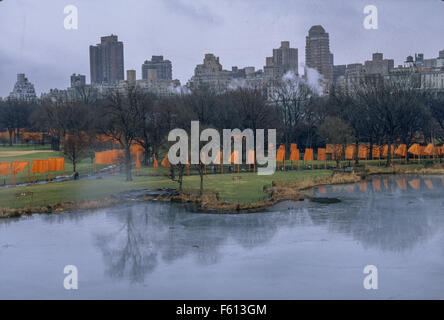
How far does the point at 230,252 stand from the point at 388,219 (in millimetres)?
10824

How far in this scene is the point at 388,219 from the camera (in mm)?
28516

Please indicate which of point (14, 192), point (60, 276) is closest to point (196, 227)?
point (60, 276)

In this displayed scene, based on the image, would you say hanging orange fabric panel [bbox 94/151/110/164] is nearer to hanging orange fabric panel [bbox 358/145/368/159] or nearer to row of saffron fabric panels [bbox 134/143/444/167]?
row of saffron fabric panels [bbox 134/143/444/167]

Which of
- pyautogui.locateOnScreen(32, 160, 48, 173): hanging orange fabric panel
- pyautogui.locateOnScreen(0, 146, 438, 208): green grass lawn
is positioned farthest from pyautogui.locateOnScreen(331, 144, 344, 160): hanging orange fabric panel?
pyautogui.locateOnScreen(32, 160, 48, 173): hanging orange fabric panel

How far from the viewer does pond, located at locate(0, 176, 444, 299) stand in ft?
58.3

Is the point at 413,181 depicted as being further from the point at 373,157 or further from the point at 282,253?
the point at 282,253

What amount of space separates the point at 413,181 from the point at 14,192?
103 feet

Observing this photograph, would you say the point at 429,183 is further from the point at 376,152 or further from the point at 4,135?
the point at 4,135

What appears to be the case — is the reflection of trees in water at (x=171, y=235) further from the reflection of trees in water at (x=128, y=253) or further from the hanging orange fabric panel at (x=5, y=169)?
the hanging orange fabric panel at (x=5, y=169)

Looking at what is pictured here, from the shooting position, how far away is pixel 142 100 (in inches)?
2375

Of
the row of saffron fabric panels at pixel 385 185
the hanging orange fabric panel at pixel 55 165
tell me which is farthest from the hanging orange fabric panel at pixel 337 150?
the hanging orange fabric panel at pixel 55 165

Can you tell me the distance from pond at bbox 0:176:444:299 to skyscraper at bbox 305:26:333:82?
143393mm

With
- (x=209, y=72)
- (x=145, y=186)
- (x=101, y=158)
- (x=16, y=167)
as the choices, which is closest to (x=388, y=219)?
(x=145, y=186)

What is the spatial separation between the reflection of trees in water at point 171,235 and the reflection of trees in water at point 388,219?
3.09m
